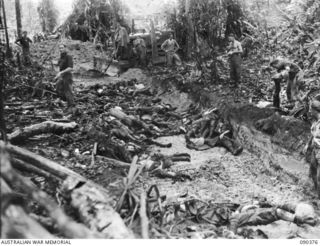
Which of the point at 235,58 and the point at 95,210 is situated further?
the point at 235,58

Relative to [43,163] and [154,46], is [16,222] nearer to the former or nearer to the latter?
[43,163]

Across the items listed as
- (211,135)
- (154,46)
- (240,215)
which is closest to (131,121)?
(211,135)

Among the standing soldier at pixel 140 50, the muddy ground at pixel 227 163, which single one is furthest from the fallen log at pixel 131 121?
the standing soldier at pixel 140 50

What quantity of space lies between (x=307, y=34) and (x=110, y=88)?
413 centimetres

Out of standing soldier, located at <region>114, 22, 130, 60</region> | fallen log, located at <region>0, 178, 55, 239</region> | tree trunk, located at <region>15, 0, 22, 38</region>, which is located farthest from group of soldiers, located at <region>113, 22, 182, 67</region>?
fallen log, located at <region>0, 178, 55, 239</region>

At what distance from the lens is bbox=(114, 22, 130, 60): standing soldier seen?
1004 cm

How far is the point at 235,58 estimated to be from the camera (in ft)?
23.5

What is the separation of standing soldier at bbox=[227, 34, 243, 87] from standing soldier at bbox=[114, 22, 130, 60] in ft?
12.0

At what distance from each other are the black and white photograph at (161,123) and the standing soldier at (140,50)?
1.0 inches

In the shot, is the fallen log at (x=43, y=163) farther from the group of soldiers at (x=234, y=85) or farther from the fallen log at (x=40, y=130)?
the group of soldiers at (x=234, y=85)

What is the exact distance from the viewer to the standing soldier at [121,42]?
10.0 m

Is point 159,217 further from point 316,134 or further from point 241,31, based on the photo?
point 241,31

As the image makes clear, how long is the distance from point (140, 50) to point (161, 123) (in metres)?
4.07

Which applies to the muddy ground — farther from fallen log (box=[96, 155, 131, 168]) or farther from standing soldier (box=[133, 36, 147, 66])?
standing soldier (box=[133, 36, 147, 66])
